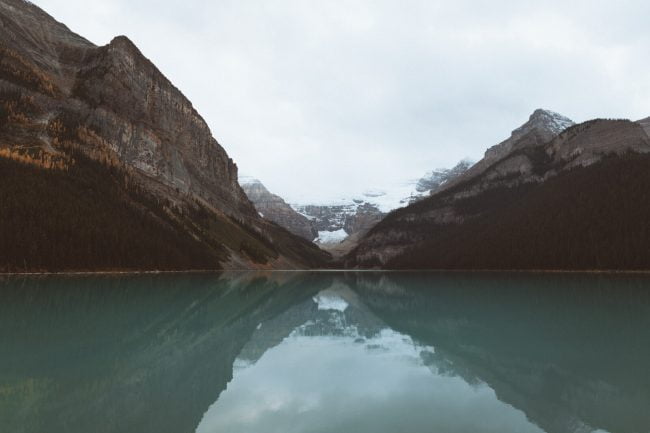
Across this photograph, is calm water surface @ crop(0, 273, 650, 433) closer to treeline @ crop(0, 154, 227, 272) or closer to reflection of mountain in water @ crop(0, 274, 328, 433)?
reflection of mountain in water @ crop(0, 274, 328, 433)

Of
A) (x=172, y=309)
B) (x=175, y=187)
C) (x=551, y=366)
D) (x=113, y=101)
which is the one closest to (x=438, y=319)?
(x=551, y=366)

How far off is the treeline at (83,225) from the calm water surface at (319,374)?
59.2 meters

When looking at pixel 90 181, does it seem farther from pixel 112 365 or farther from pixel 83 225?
pixel 112 365

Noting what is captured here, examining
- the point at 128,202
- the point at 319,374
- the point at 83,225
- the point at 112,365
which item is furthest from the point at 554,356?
the point at 128,202

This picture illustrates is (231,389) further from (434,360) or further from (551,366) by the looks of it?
(551,366)

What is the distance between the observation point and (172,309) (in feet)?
116

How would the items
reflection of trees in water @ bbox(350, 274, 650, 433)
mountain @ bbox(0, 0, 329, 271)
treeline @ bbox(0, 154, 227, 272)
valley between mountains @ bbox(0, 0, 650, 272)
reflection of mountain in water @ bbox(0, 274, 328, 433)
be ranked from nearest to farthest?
reflection of mountain in water @ bbox(0, 274, 328, 433), reflection of trees in water @ bbox(350, 274, 650, 433), treeline @ bbox(0, 154, 227, 272), mountain @ bbox(0, 0, 329, 271), valley between mountains @ bbox(0, 0, 650, 272)

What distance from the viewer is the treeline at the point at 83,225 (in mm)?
80750

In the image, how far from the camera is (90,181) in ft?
390

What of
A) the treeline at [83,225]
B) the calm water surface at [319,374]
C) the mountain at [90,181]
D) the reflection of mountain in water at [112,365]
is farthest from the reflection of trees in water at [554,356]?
the mountain at [90,181]

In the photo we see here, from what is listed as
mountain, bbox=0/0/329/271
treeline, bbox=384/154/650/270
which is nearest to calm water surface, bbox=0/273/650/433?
mountain, bbox=0/0/329/271

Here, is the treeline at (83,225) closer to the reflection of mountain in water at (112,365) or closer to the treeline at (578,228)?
the reflection of mountain in water at (112,365)

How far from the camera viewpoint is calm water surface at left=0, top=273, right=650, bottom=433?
10.7 metres

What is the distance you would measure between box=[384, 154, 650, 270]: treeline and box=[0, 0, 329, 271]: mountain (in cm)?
9584
